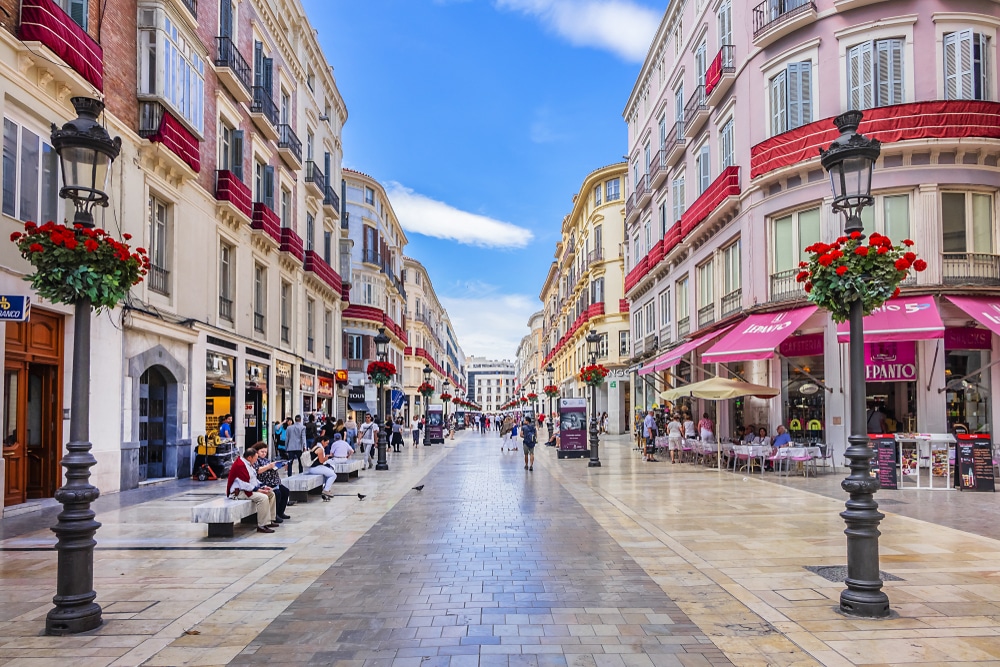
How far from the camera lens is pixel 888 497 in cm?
1388

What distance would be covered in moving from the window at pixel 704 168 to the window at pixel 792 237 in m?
5.67

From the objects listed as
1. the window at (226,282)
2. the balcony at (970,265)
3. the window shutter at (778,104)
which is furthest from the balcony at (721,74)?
the window at (226,282)

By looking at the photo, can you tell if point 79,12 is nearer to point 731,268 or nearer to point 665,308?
point 731,268

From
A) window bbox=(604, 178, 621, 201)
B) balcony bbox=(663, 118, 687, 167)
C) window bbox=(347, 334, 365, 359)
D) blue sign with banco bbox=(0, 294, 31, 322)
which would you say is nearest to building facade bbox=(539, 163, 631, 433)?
window bbox=(604, 178, 621, 201)

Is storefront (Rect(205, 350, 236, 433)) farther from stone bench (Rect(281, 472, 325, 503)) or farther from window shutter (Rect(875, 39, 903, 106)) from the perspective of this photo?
window shutter (Rect(875, 39, 903, 106))

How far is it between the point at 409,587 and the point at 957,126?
58.0 feet

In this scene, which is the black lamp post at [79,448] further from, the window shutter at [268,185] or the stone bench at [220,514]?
the window shutter at [268,185]

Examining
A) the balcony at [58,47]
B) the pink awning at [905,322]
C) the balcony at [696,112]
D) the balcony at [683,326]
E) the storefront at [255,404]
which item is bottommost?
the storefront at [255,404]

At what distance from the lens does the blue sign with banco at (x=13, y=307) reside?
10453 millimetres

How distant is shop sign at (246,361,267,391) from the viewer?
23219mm

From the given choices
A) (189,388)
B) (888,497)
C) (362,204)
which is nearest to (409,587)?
(888,497)

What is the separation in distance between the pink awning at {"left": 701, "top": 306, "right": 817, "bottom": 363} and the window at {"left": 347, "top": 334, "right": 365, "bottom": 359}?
104 feet

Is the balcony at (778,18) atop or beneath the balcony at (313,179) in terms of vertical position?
atop

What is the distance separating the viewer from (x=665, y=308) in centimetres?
3366
